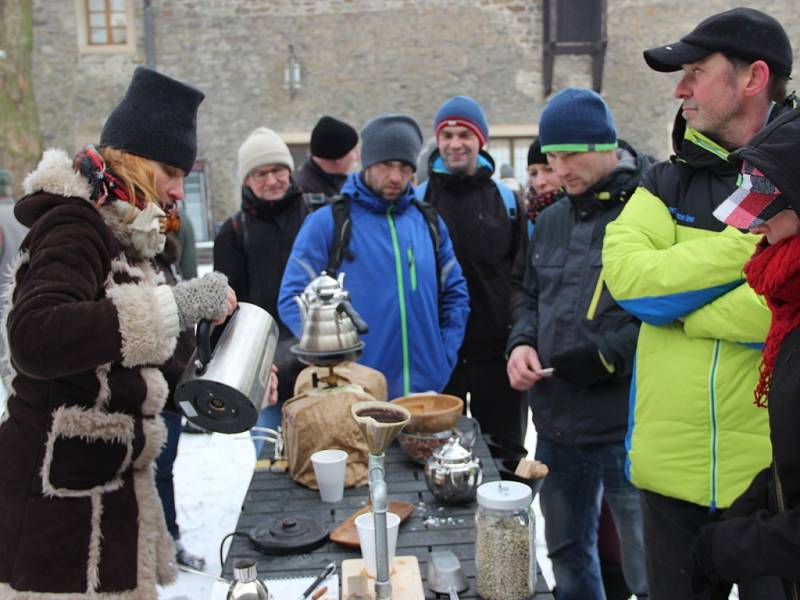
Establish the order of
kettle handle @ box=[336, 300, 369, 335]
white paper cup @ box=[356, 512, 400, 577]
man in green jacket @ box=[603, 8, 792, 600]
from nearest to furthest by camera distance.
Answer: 1. white paper cup @ box=[356, 512, 400, 577]
2. man in green jacket @ box=[603, 8, 792, 600]
3. kettle handle @ box=[336, 300, 369, 335]

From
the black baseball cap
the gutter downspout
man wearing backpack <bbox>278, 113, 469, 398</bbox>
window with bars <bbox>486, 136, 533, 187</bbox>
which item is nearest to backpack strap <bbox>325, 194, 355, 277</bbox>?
man wearing backpack <bbox>278, 113, 469, 398</bbox>

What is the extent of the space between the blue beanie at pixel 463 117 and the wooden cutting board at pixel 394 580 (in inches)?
87.6

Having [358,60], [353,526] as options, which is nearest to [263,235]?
[353,526]

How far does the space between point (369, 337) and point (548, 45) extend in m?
12.1

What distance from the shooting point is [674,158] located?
2.01 m

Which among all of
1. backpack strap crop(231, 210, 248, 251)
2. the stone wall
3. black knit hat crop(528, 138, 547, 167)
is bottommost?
backpack strap crop(231, 210, 248, 251)

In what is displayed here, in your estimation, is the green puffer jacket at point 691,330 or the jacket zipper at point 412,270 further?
the jacket zipper at point 412,270

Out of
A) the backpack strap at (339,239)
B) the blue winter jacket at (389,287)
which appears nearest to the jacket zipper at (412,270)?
the blue winter jacket at (389,287)

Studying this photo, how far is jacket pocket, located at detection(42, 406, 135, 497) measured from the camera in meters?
1.65

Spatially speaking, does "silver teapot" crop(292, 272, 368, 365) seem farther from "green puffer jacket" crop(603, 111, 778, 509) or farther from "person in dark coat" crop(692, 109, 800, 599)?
"person in dark coat" crop(692, 109, 800, 599)

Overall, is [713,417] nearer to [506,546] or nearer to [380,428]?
[506,546]

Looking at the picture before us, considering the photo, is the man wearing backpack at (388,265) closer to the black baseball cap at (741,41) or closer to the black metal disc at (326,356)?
the black metal disc at (326,356)

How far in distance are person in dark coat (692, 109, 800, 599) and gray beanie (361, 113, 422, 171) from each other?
5.54 ft

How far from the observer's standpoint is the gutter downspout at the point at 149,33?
13750 mm
